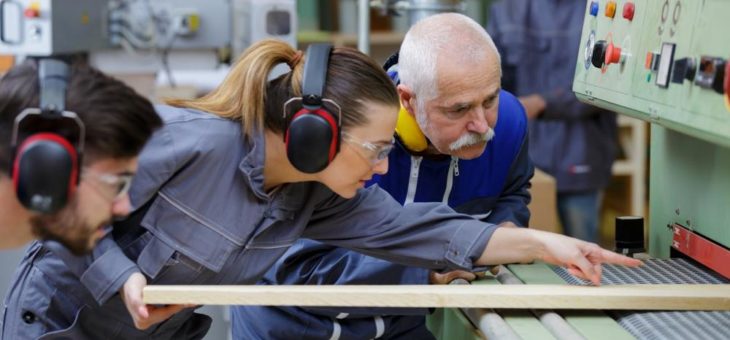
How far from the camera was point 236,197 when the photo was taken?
5.04ft

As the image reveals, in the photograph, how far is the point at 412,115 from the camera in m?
1.83

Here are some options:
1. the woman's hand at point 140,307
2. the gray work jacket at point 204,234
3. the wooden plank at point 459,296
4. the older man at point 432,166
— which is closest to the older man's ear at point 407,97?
Answer: the older man at point 432,166

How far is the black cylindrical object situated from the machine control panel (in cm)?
21

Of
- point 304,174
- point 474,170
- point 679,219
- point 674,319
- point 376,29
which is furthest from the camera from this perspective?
point 376,29

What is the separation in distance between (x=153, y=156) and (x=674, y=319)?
715mm

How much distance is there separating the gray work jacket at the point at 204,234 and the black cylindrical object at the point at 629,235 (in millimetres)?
287

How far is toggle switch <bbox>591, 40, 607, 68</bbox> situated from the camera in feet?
5.58

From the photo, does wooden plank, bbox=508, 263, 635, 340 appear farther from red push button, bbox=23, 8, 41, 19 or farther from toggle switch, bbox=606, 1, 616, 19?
red push button, bbox=23, 8, 41, 19

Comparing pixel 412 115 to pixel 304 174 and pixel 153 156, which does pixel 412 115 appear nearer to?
pixel 304 174

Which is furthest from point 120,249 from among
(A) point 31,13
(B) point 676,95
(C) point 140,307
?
(A) point 31,13

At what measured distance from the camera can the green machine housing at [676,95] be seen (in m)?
1.30

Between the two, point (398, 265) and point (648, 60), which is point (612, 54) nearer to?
point (648, 60)

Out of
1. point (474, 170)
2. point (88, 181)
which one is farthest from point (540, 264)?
point (88, 181)

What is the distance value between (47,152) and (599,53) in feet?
3.03
